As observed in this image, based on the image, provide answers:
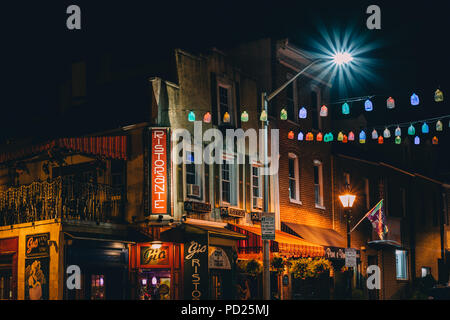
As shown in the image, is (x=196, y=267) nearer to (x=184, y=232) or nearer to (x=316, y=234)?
(x=184, y=232)

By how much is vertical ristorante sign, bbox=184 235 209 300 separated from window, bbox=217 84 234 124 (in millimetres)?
5016

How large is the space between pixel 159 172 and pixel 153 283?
12.0ft

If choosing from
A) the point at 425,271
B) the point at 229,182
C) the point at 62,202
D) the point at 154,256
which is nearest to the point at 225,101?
the point at 229,182

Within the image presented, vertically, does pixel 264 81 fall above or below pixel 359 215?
above

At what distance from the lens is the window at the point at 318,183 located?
99.7ft

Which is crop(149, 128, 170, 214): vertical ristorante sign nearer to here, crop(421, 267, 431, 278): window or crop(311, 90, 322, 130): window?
crop(311, 90, 322, 130): window

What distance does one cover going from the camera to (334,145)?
31828 mm

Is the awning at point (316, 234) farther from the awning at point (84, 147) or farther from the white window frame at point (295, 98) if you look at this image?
the awning at point (84, 147)

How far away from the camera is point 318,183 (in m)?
30.6
